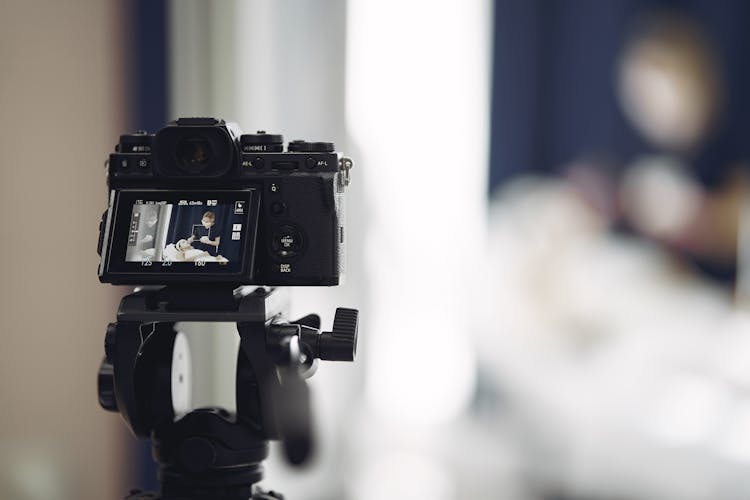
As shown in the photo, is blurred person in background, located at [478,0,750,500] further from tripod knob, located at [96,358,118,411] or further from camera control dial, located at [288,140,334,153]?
tripod knob, located at [96,358,118,411]

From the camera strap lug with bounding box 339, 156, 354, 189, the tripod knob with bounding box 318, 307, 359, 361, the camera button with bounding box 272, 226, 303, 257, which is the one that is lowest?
the tripod knob with bounding box 318, 307, 359, 361

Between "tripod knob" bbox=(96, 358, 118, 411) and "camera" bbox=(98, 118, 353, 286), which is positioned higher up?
"camera" bbox=(98, 118, 353, 286)

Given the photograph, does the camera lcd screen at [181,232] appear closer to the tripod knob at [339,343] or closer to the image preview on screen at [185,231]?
the image preview on screen at [185,231]

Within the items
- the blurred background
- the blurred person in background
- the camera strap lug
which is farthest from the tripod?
the blurred person in background

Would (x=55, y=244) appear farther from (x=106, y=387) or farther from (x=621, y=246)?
(x=621, y=246)

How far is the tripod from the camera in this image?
3.55 feet

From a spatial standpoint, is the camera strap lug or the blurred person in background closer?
the camera strap lug

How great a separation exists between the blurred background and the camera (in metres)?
1.18

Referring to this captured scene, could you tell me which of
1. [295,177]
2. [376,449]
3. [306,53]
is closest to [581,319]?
[376,449]

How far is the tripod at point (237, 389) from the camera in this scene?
1.08 m

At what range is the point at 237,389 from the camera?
1.12 meters

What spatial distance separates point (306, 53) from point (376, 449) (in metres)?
1.17

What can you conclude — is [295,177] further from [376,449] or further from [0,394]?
[376,449]
